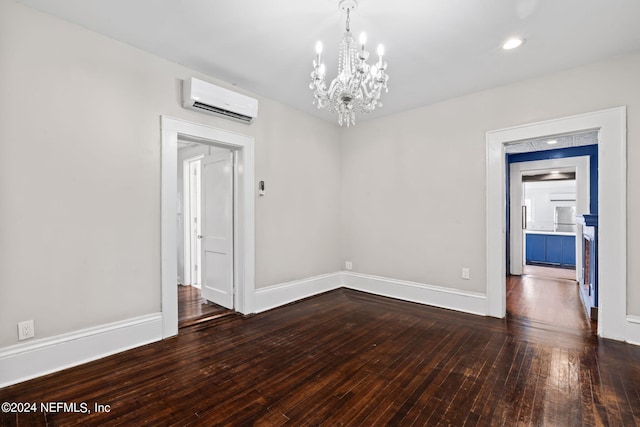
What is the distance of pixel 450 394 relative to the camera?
6.63ft

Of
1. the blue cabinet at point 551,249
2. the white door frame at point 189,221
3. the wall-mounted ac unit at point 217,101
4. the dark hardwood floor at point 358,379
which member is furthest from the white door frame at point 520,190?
the white door frame at point 189,221

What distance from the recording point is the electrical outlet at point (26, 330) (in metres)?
2.18

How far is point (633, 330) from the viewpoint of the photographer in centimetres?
276

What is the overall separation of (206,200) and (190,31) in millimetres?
2265

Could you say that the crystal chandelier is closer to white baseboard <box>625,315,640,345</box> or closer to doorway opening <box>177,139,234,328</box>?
doorway opening <box>177,139,234,328</box>

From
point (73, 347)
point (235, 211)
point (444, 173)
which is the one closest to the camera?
point (73, 347)

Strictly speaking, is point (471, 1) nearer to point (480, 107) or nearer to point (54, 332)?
point (480, 107)

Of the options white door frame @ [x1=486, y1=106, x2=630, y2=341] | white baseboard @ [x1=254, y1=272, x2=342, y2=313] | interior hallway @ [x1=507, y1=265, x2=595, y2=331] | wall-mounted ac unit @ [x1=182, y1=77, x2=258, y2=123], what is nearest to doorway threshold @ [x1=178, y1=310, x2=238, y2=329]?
white baseboard @ [x1=254, y1=272, x2=342, y2=313]

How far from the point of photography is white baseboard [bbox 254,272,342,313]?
3799 millimetres

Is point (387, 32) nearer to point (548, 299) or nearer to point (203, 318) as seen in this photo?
point (203, 318)

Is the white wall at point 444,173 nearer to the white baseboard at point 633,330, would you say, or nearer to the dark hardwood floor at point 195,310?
the white baseboard at point 633,330

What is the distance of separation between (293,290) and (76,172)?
2.78m

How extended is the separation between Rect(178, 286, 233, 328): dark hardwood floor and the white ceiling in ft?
9.05

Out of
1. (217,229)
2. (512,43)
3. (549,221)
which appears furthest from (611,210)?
(549,221)
